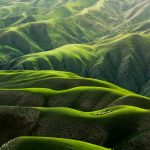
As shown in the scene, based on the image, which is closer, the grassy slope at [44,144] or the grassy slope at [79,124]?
the grassy slope at [44,144]

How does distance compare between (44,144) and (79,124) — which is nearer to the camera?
(44,144)

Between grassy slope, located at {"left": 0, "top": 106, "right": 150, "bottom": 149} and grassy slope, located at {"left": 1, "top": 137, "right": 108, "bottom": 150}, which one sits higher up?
grassy slope, located at {"left": 1, "top": 137, "right": 108, "bottom": 150}

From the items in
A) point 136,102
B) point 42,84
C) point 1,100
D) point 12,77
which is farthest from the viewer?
point 12,77

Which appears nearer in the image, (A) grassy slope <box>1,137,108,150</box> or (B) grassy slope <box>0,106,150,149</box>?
(A) grassy slope <box>1,137,108,150</box>

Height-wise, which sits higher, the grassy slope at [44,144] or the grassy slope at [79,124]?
the grassy slope at [44,144]

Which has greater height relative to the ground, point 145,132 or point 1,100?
point 145,132

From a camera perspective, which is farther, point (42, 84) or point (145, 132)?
point (42, 84)

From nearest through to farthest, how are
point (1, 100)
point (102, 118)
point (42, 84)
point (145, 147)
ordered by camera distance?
point (145, 147) → point (102, 118) → point (1, 100) → point (42, 84)

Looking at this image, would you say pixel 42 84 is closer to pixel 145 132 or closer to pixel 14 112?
pixel 14 112

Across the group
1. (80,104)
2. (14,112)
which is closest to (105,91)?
(80,104)

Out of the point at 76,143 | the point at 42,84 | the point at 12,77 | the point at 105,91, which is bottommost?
the point at 12,77

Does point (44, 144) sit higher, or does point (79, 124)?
point (44, 144)
